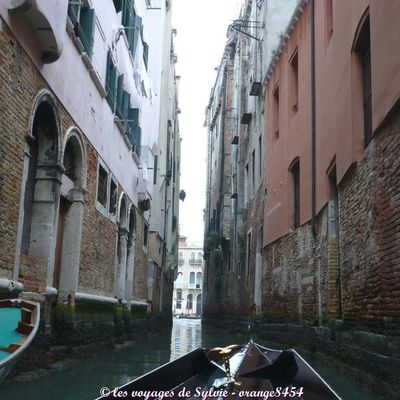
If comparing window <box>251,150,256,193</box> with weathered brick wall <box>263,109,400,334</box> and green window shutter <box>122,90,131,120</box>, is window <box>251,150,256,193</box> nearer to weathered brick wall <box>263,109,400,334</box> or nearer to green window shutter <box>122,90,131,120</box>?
green window shutter <box>122,90,131,120</box>

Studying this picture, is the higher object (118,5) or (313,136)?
(118,5)

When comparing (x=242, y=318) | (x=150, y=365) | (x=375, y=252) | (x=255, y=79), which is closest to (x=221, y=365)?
(x=375, y=252)

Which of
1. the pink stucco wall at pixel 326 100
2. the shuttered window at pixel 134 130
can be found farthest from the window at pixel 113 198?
the pink stucco wall at pixel 326 100

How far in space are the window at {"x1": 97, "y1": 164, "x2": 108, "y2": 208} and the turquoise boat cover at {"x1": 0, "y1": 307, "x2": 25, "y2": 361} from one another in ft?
19.9

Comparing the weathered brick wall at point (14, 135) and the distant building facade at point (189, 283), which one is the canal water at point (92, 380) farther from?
the distant building facade at point (189, 283)

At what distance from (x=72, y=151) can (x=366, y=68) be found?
4834 millimetres

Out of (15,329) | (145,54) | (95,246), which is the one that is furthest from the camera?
(145,54)

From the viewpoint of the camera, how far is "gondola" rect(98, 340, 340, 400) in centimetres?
352

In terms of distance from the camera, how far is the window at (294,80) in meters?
12.9

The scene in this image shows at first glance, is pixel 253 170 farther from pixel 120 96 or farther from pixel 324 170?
pixel 324 170

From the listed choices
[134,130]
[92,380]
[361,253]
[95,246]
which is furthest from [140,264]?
[361,253]

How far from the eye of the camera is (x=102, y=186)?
454 inches

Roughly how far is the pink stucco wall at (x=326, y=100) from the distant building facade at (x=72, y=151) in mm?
3665

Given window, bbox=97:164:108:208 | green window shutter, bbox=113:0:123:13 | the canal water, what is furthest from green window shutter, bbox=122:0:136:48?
the canal water
